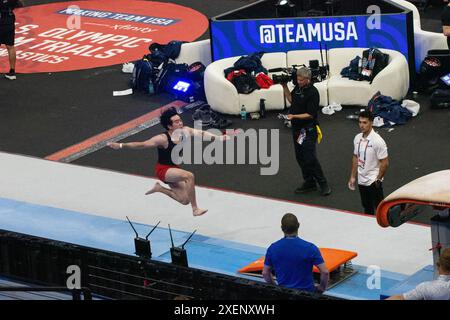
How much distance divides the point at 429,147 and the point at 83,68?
7403 mm

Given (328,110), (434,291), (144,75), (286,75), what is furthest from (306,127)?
(434,291)

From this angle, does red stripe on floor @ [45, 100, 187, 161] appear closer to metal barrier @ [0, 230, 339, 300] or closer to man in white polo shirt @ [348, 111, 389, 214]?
metal barrier @ [0, 230, 339, 300]

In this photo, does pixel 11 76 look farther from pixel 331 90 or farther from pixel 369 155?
pixel 369 155

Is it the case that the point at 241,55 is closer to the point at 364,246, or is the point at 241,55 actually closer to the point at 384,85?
the point at 384,85

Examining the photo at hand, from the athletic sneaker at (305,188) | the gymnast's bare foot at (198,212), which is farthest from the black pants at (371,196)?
the gymnast's bare foot at (198,212)

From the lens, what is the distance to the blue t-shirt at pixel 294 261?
31.8ft

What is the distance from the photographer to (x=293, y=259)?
9.72 metres

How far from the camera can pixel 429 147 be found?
15555 mm

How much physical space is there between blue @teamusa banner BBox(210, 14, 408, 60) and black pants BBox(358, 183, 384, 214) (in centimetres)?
554

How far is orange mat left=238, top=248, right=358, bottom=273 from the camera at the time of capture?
11321mm

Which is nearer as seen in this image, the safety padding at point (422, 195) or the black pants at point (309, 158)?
the safety padding at point (422, 195)

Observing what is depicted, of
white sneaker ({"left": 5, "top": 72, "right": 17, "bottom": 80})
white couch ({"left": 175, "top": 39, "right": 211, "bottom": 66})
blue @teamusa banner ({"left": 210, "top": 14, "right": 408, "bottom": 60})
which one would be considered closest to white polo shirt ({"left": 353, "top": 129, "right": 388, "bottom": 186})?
blue @teamusa banner ({"left": 210, "top": 14, "right": 408, "bottom": 60})

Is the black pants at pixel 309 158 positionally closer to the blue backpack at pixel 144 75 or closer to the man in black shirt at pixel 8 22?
the blue backpack at pixel 144 75
